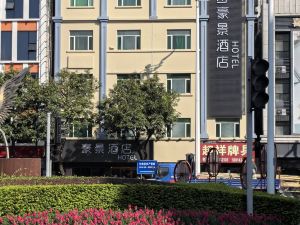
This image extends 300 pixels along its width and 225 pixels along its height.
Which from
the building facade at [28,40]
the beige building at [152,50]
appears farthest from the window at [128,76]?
the building facade at [28,40]

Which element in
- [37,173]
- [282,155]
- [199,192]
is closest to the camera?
[199,192]

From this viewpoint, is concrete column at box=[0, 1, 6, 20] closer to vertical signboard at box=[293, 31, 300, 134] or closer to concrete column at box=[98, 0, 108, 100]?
concrete column at box=[98, 0, 108, 100]

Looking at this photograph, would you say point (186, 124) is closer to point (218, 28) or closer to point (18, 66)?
point (218, 28)

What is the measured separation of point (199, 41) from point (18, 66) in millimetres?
11264

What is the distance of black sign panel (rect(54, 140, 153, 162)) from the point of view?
35031 millimetres

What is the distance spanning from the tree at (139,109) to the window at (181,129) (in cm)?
→ 214

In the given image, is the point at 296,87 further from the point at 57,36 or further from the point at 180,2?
the point at 57,36

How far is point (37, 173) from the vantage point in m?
18.8

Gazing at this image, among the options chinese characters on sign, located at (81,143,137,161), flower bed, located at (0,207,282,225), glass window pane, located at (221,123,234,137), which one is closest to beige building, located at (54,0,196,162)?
chinese characters on sign, located at (81,143,137,161)

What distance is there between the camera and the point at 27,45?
36.5m

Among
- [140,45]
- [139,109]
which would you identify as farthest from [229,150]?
[140,45]

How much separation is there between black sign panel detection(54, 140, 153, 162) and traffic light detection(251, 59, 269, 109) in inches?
1026

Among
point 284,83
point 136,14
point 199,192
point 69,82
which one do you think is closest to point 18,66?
point 69,82

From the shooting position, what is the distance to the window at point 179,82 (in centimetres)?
3588
